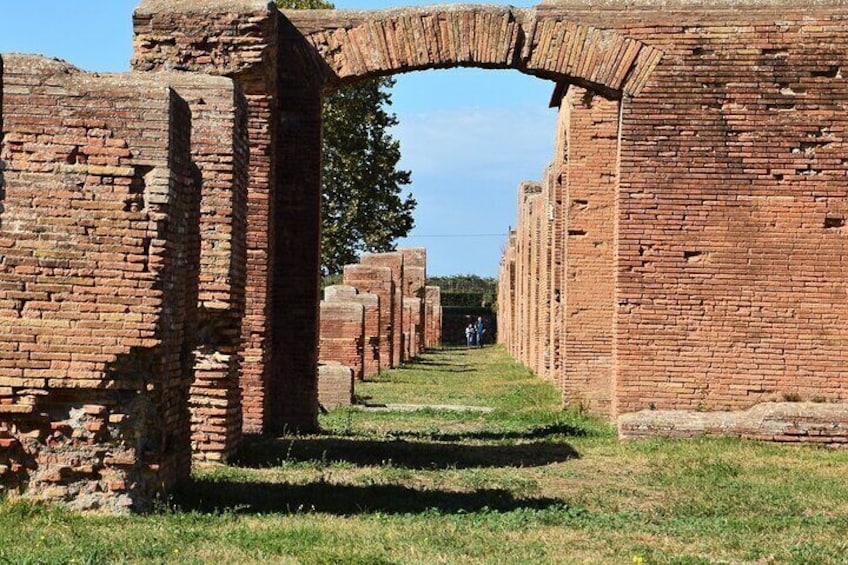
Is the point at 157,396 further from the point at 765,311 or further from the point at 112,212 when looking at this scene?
the point at 765,311

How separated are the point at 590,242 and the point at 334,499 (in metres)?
9.06

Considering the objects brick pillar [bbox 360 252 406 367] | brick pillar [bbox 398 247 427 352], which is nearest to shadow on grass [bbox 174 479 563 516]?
brick pillar [bbox 360 252 406 367]

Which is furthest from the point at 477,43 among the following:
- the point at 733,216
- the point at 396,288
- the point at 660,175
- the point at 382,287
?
the point at 396,288

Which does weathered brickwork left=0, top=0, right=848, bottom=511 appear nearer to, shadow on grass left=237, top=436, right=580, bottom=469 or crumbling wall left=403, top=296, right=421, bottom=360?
shadow on grass left=237, top=436, right=580, bottom=469

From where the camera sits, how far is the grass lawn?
6.80 metres

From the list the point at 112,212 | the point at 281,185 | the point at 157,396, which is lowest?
the point at 157,396

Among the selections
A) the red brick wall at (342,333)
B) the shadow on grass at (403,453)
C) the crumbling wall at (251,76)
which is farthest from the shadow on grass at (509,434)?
the red brick wall at (342,333)

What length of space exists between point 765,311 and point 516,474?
418 cm

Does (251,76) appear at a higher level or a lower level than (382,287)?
higher

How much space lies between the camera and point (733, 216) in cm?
1340

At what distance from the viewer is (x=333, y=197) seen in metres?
42.7

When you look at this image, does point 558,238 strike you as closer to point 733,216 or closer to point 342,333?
point 342,333

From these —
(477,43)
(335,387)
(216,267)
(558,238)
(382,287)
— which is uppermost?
(477,43)

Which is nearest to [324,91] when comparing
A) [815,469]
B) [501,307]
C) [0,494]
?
[815,469]
